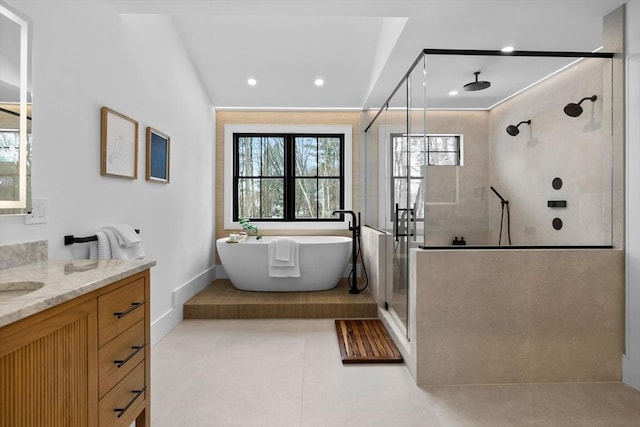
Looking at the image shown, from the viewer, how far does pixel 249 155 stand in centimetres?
501

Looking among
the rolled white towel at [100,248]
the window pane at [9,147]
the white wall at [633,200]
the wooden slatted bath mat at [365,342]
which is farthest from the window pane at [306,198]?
the window pane at [9,147]

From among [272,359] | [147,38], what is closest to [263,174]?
[147,38]

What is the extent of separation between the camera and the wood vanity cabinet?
903mm

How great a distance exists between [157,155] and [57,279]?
1973 mm

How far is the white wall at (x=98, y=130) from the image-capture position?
70.6 inches

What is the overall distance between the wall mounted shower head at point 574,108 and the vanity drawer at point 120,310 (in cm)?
277

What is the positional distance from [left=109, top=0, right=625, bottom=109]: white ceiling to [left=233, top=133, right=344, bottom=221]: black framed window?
52 centimetres

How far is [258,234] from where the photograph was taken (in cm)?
490

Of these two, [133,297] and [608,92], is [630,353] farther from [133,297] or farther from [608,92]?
[133,297]

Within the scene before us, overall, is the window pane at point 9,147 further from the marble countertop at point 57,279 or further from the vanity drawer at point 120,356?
the vanity drawer at point 120,356

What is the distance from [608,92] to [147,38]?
11.0 feet

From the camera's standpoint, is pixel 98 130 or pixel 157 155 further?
pixel 157 155

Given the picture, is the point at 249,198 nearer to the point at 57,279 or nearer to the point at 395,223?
the point at 395,223

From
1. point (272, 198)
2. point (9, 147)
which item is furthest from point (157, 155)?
point (272, 198)
